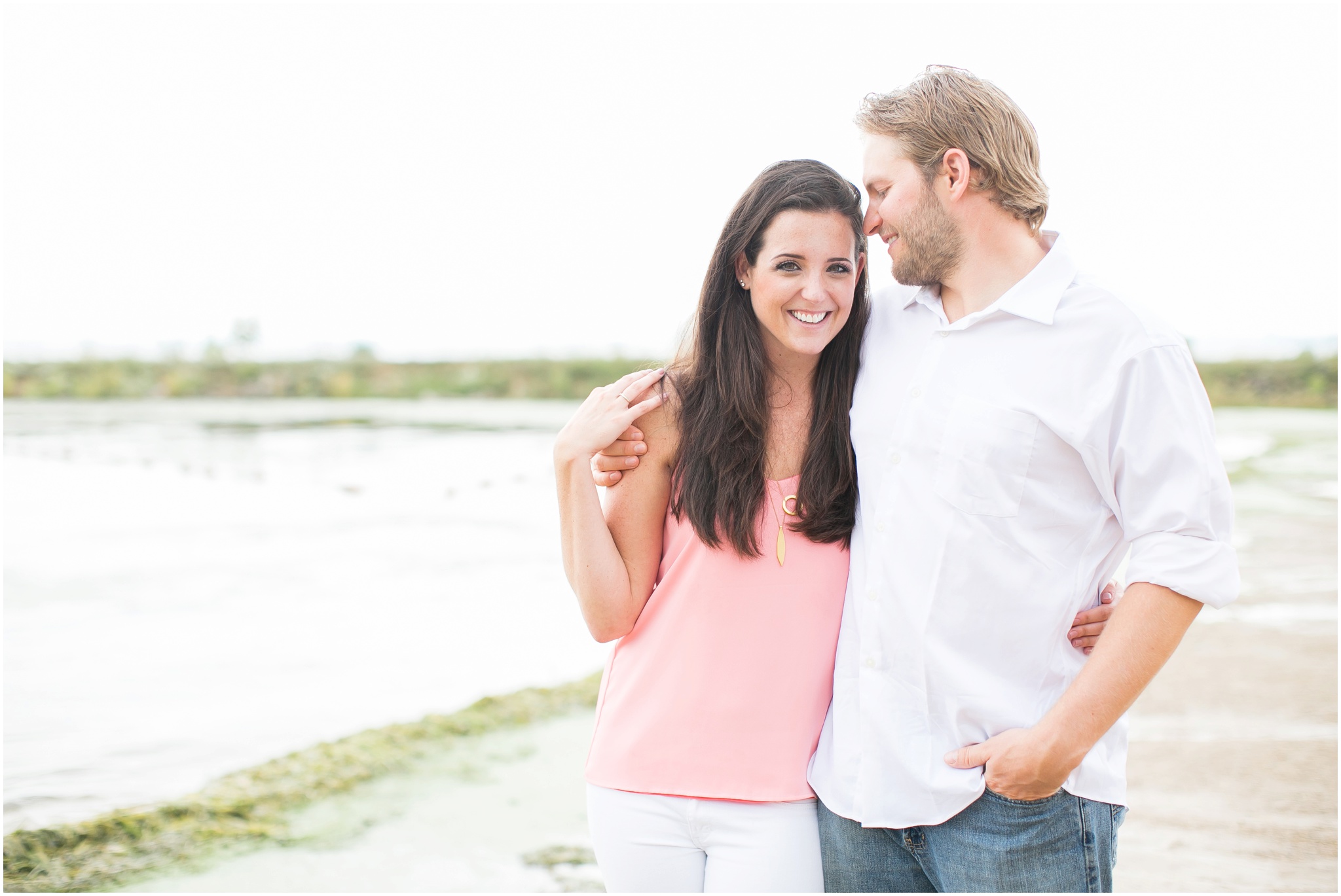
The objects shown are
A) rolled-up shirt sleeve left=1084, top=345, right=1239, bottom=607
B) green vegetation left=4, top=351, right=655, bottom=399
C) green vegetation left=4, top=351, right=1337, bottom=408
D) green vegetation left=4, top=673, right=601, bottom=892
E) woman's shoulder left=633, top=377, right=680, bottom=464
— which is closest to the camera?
rolled-up shirt sleeve left=1084, top=345, right=1239, bottom=607

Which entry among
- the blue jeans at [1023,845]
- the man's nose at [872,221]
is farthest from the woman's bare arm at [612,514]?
the blue jeans at [1023,845]

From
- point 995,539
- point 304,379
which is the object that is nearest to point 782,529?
point 995,539

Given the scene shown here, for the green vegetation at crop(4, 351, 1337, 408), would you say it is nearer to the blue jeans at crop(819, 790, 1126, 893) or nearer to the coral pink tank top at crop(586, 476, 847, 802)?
the coral pink tank top at crop(586, 476, 847, 802)

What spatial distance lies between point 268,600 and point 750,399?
22.0 ft

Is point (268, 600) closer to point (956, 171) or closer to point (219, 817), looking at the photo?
point (219, 817)

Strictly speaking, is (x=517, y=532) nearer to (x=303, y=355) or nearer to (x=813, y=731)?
(x=813, y=731)

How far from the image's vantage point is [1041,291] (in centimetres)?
193

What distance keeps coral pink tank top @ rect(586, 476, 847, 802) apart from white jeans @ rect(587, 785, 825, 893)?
0.11 feet

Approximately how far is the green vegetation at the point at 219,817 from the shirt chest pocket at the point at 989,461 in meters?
3.27

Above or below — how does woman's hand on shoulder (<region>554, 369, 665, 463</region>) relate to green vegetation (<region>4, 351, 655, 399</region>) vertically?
above

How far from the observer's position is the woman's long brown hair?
83.8 inches

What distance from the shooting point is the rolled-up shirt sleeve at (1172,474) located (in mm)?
1737

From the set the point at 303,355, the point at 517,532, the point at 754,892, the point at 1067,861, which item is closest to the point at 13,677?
the point at 517,532

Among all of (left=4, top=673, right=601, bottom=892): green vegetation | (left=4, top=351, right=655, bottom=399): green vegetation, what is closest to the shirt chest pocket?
(left=4, top=673, right=601, bottom=892): green vegetation
